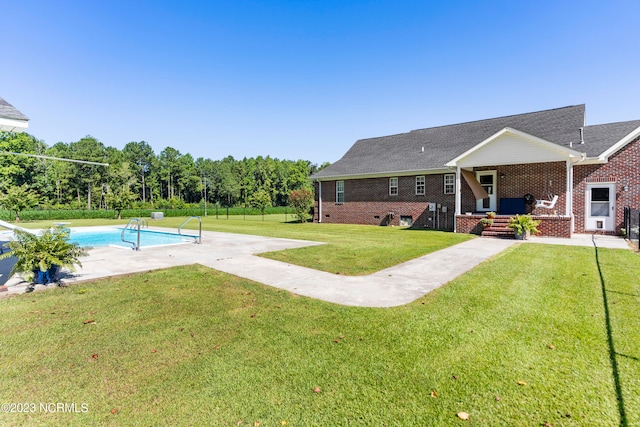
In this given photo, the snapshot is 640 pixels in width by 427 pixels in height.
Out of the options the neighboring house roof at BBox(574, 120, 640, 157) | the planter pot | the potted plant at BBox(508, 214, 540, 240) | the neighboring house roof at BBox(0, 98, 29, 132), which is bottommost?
the planter pot

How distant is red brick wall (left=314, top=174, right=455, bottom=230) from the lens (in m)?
18.8

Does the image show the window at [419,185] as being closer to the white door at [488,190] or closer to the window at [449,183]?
the window at [449,183]

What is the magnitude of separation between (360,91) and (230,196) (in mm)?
52015

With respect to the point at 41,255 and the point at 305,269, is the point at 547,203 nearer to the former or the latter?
the point at 305,269

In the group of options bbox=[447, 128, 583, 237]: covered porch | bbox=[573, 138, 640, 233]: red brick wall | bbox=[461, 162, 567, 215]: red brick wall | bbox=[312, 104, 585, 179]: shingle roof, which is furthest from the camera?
bbox=[312, 104, 585, 179]: shingle roof

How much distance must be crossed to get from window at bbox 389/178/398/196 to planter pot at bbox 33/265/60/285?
59.6 feet

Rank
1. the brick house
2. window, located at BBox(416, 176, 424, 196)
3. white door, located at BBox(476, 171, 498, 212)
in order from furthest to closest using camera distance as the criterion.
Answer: window, located at BBox(416, 176, 424, 196)
white door, located at BBox(476, 171, 498, 212)
the brick house

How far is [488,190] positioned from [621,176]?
544 cm

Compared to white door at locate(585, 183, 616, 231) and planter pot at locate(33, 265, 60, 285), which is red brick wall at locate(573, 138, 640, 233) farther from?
planter pot at locate(33, 265, 60, 285)

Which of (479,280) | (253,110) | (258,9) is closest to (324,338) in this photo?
(479,280)

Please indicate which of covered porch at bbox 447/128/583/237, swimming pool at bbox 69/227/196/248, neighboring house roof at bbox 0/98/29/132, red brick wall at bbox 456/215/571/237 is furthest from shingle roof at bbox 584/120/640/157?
neighboring house roof at bbox 0/98/29/132

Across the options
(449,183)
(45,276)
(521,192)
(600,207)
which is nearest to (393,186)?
(449,183)

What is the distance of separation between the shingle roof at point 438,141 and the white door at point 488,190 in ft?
7.21

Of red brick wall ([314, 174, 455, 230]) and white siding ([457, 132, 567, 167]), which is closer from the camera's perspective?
white siding ([457, 132, 567, 167])
